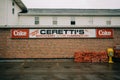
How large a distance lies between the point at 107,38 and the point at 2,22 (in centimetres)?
1278

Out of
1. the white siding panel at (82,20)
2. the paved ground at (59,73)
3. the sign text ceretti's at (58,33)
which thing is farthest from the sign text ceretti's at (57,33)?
the white siding panel at (82,20)

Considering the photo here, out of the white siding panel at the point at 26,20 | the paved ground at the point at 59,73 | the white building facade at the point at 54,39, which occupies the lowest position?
the paved ground at the point at 59,73

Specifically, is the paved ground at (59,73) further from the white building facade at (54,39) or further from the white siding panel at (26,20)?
the white siding panel at (26,20)

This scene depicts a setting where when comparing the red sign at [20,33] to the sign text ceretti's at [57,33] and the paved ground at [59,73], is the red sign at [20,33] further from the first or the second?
the paved ground at [59,73]

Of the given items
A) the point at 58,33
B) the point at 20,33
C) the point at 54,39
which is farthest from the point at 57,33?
the point at 20,33

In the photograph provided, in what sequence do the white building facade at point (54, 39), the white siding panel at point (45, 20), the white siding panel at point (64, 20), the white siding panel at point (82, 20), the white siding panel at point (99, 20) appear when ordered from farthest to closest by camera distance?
the white siding panel at point (99, 20) → the white siding panel at point (82, 20) → the white siding panel at point (64, 20) → the white siding panel at point (45, 20) → the white building facade at point (54, 39)

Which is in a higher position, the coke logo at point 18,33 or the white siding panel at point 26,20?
the white siding panel at point 26,20

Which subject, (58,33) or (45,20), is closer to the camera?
(58,33)

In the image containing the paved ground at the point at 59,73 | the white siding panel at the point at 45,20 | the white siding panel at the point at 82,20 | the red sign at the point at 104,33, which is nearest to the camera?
the paved ground at the point at 59,73

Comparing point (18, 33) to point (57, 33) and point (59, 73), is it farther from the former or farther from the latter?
point (59, 73)

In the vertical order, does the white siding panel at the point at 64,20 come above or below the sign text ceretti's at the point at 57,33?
above

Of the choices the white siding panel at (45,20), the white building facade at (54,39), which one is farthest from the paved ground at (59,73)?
the white siding panel at (45,20)

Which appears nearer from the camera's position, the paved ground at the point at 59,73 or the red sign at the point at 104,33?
the paved ground at the point at 59,73

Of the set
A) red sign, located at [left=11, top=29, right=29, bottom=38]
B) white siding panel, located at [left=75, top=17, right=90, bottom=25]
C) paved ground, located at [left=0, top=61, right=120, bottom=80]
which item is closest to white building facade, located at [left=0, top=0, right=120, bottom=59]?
red sign, located at [left=11, top=29, right=29, bottom=38]
